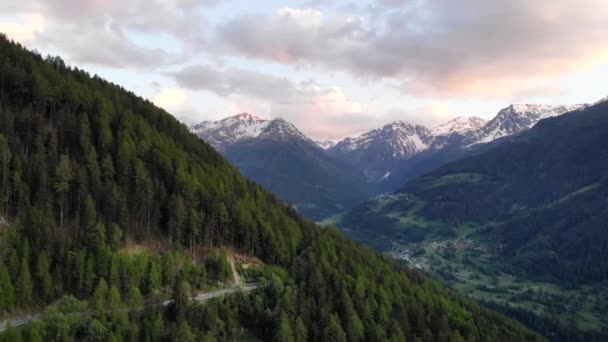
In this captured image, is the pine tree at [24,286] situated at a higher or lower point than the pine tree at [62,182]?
lower

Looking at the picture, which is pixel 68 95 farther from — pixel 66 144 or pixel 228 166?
pixel 228 166

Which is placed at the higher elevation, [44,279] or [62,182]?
[62,182]

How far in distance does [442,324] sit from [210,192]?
7684 cm

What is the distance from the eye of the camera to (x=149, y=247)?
119000 mm

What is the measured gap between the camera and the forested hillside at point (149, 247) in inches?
3775

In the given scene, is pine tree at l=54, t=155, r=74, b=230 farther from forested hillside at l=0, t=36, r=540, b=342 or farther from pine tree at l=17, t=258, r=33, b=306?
pine tree at l=17, t=258, r=33, b=306

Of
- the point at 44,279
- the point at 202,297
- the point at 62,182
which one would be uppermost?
the point at 62,182

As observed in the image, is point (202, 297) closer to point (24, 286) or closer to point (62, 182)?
point (24, 286)

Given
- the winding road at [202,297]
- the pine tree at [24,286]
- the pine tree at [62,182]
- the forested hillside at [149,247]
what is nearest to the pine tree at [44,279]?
the forested hillside at [149,247]

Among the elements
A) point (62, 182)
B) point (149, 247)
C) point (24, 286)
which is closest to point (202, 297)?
point (149, 247)

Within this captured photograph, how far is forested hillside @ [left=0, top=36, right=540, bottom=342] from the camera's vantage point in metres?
95.9

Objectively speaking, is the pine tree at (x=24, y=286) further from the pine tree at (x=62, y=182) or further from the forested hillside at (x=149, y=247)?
the pine tree at (x=62, y=182)

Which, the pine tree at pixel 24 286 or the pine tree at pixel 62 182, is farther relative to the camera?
the pine tree at pixel 62 182

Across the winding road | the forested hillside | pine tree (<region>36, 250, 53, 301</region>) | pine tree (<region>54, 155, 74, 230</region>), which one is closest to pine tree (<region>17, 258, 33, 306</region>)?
the forested hillside
